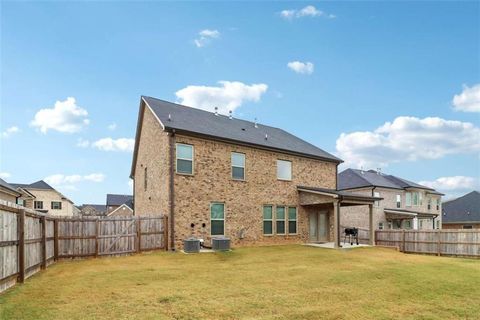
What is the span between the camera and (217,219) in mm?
18766

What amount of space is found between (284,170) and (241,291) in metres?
14.2

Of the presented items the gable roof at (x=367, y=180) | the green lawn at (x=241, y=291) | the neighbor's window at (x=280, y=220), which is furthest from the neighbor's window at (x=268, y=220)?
the gable roof at (x=367, y=180)

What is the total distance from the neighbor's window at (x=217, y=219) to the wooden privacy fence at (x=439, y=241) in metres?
13.2

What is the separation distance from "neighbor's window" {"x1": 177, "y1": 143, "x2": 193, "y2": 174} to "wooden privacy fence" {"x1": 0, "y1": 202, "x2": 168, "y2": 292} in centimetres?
272

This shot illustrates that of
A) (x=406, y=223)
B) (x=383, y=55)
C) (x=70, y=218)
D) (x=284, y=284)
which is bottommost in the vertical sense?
(x=406, y=223)

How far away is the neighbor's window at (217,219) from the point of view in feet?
60.8

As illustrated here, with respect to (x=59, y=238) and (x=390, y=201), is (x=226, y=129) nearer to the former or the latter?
(x=59, y=238)

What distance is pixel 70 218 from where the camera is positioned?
14500mm

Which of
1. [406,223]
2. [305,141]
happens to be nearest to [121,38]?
[305,141]

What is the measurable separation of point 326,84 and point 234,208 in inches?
390

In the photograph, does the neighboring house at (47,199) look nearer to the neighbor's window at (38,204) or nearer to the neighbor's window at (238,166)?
the neighbor's window at (38,204)

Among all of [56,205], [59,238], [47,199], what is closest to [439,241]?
[59,238]

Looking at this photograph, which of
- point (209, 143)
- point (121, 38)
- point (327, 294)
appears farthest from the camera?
point (209, 143)

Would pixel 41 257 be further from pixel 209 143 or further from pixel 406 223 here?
pixel 406 223
